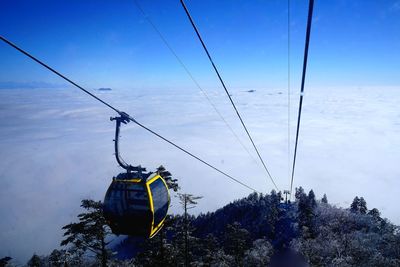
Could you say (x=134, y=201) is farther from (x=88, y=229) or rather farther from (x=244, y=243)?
(x=244, y=243)

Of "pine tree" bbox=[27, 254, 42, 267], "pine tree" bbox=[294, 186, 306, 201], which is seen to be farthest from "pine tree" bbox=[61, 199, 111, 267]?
"pine tree" bbox=[294, 186, 306, 201]

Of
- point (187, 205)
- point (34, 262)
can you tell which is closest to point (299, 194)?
point (187, 205)

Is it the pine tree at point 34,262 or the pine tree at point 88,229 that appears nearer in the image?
the pine tree at point 88,229

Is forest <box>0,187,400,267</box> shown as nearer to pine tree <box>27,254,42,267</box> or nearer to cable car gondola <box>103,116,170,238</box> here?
pine tree <box>27,254,42,267</box>

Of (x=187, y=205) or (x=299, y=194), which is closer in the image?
(x=187, y=205)

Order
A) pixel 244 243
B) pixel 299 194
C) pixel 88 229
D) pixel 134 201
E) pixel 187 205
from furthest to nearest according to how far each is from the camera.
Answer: pixel 299 194 < pixel 244 243 < pixel 187 205 < pixel 88 229 < pixel 134 201

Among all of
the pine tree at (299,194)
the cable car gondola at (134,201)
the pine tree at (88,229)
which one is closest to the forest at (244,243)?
the pine tree at (88,229)

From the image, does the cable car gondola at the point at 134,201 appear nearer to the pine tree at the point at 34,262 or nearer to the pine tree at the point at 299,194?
the pine tree at the point at 34,262

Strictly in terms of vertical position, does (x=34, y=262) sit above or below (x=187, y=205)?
below

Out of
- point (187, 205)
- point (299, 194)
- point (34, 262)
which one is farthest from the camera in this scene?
point (299, 194)
